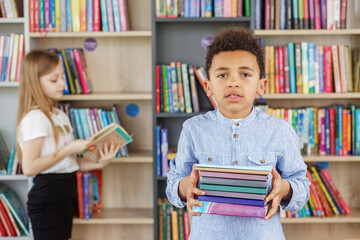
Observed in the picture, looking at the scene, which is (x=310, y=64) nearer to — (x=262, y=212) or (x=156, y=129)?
(x=156, y=129)

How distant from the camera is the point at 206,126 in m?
1.25

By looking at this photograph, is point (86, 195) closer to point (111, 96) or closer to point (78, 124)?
point (78, 124)

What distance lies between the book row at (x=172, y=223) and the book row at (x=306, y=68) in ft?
2.85

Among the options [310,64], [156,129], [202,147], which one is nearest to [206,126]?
[202,147]

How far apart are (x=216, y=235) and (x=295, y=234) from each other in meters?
1.68

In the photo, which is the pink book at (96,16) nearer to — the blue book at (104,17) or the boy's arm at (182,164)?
the blue book at (104,17)

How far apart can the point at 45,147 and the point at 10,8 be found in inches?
34.2

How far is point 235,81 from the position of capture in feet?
3.83

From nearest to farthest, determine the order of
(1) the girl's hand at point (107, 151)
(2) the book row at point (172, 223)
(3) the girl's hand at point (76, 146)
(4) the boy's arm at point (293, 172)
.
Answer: (4) the boy's arm at point (293, 172)
(3) the girl's hand at point (76, 146)
(1) the girl's hand at point (107, 151)
(2) the book row at point (172, 223)

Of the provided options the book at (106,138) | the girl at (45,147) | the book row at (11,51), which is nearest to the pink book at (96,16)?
the girl at (45,147)

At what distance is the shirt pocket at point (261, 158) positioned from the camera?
3.96 feet

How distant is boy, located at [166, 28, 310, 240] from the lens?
1182 mm

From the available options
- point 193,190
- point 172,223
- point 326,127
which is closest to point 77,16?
point 172,223

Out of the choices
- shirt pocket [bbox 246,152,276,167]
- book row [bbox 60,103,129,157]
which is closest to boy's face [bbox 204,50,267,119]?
shirt pocket [bbox 246,152,276,167]
